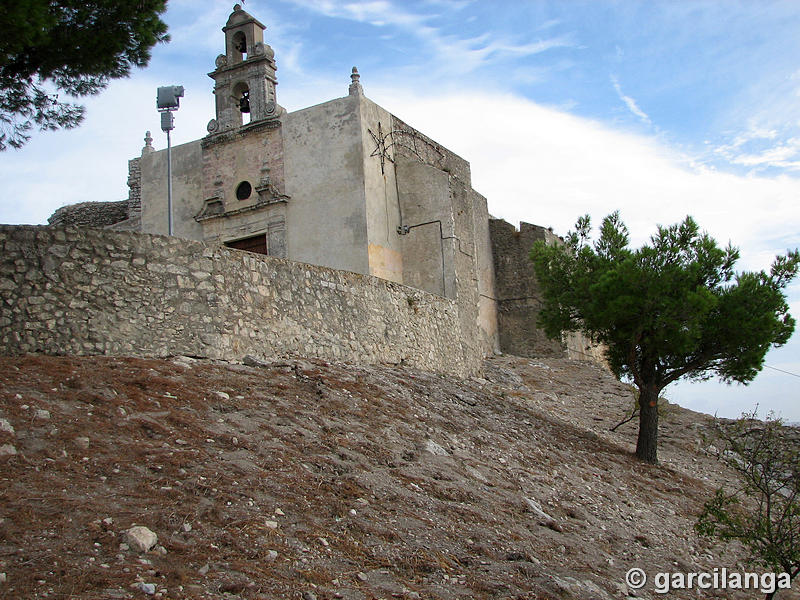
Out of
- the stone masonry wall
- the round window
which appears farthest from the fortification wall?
the stone masonry wall

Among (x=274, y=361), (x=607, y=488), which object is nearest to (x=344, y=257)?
(x=274, y=361)

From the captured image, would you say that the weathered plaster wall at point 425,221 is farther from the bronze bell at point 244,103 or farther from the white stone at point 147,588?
the white stone at point 147,588

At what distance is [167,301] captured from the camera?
9.80 meters

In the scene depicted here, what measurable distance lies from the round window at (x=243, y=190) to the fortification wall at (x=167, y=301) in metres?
6.42

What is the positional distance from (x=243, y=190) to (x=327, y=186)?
228cm

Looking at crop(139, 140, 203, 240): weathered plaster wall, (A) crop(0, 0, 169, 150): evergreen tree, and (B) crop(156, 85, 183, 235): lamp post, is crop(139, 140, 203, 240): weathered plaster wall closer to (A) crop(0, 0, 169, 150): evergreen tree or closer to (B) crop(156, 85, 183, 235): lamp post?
(B) crop(156, 85, 183, 235): lamp post

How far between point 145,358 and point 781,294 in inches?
432

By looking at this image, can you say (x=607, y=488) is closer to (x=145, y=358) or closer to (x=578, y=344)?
(x=145, y=358)

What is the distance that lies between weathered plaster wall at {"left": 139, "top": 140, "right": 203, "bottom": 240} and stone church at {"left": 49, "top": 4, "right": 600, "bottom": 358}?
0.08 feet

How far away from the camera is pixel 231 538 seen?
18.7ft

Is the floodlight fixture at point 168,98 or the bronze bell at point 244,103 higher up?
the bronze bell at point 244,103

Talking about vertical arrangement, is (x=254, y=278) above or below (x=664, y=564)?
above

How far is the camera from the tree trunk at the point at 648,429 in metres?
14.5

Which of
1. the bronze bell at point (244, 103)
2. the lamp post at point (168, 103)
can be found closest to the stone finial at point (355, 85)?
the bronze bell at point (244, 103)
